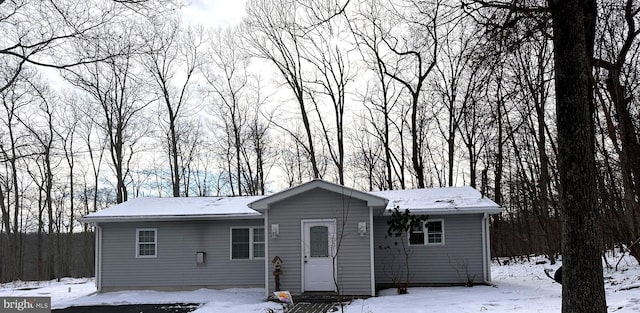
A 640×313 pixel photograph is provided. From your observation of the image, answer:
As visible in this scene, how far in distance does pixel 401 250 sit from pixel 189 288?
607cm

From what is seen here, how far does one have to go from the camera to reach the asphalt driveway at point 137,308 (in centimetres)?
1261

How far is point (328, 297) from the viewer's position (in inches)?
523

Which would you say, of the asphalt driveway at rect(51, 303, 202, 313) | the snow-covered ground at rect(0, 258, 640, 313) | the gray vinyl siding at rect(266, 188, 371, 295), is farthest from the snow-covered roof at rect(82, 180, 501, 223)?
the asphalt driveway at rect(51, 303, 202, 313)

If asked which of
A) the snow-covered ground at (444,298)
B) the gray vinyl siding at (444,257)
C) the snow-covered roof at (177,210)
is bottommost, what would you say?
the snow-covered ground at (444,298)

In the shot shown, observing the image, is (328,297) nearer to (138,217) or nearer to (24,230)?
(138,217)

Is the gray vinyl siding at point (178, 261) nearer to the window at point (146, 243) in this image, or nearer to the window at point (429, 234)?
the window at point (146, 243)

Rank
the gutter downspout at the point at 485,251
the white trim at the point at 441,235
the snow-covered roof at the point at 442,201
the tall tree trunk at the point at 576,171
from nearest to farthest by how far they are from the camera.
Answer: the tall tree trunk at the point at 576,171
the snow-covered roof at the point at 442,201
the gutter downspout at the point at 485,251
the white trim at the point at 441,235

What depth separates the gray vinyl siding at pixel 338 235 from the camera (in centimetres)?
1343

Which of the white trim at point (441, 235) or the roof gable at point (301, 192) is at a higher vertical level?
the roof gable at point (301, 192)

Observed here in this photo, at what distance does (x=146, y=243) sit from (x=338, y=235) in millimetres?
6024

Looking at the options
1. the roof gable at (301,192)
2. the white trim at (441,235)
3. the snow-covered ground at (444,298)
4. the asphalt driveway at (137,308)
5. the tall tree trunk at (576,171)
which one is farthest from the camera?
the white trim at (441,235)

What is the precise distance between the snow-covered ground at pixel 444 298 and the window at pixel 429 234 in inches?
52.5

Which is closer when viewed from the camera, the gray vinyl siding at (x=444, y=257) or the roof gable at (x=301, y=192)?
the roof gable at (x=301, y=192)

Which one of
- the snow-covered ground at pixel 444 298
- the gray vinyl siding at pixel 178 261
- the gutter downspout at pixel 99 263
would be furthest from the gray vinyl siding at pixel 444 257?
the gutter downspout at pixel 99 263
